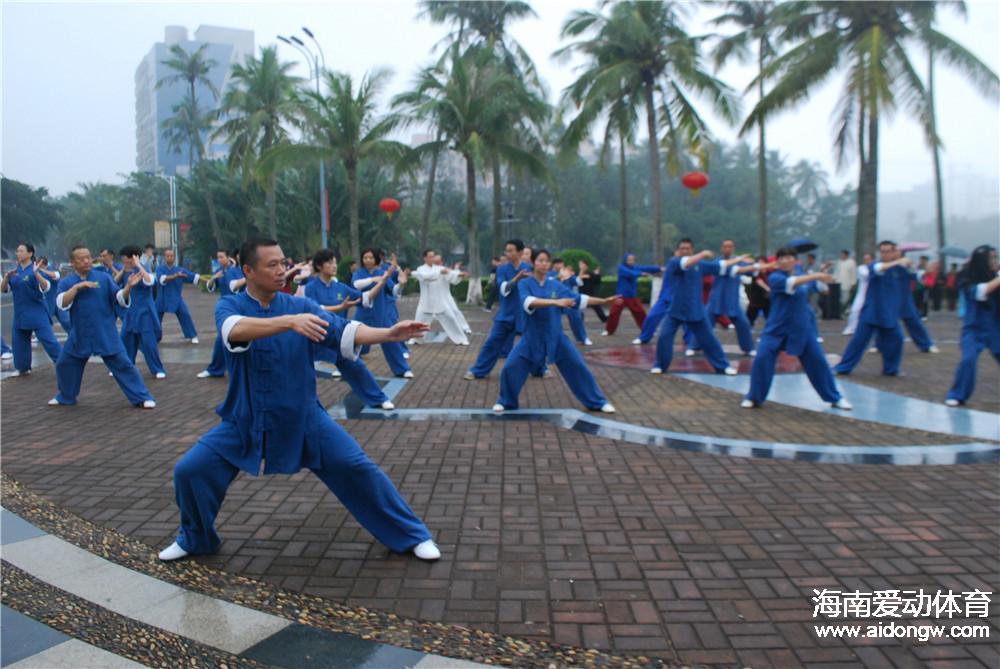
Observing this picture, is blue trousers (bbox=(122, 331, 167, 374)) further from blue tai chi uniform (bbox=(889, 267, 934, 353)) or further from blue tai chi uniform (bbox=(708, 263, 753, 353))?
blue tai chi uniform (bbox=(889, 267, 934, 353))

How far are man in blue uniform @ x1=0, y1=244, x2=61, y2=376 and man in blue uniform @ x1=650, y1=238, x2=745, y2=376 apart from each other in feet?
25.8

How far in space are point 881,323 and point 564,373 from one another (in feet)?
15.4

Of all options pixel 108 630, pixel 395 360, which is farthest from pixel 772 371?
pixel 108 630

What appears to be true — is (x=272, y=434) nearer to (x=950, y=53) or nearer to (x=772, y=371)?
(x=772, y=371)

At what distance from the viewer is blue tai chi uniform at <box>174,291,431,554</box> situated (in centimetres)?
383

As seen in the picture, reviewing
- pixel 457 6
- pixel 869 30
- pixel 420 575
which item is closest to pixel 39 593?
pixel 420 575

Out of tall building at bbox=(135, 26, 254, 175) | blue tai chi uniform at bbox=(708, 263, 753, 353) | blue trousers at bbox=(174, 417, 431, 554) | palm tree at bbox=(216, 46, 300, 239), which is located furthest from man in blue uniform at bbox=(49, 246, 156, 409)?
tall building at bbox=(135, 26, 254, 175)

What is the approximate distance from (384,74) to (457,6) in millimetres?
5906

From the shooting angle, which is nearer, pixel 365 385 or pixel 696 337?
pixel 365 385

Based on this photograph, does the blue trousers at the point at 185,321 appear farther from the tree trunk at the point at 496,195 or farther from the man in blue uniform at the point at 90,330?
the tree trunk at the point at 496,195

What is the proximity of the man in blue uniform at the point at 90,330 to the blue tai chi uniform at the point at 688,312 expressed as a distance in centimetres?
606

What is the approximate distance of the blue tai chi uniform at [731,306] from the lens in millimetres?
11922

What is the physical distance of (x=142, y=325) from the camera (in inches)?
387

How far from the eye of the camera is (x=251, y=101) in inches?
1249
